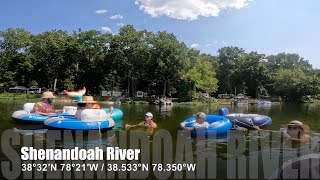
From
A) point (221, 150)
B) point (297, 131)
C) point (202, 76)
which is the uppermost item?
point (202, 76)

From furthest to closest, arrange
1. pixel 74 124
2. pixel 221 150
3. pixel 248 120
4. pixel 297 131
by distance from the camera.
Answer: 1. pixel 248 120
2. pixel 74 124
3. pixel 297 131
4. pixel 221 150

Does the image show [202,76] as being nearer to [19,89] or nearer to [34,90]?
[34,90]

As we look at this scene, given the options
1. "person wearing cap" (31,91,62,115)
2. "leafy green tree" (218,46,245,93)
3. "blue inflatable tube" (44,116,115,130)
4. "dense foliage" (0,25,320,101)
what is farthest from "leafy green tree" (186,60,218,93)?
"blue inflatable tube" (44,116,115,130)

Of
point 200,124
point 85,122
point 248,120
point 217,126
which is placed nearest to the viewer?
point 85,122

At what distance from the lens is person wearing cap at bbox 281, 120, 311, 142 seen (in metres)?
13.0

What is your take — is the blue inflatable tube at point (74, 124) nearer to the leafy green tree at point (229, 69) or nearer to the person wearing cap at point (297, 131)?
the person wearing cap at point (297, 131)

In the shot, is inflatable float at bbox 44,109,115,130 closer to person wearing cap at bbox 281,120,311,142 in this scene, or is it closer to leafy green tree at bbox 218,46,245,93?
person wearing cap at bbox 281,120,311,142

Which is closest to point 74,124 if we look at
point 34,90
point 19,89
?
point 34,90

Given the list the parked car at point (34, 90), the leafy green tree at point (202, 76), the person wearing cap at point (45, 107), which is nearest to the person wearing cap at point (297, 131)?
the person wearing cap at point (45, 107)

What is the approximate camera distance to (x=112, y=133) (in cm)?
1650

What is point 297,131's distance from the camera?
43.1 ft

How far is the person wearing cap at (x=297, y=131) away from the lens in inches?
511

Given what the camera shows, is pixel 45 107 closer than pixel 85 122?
No

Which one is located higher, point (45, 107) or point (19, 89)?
point (19, 89)
